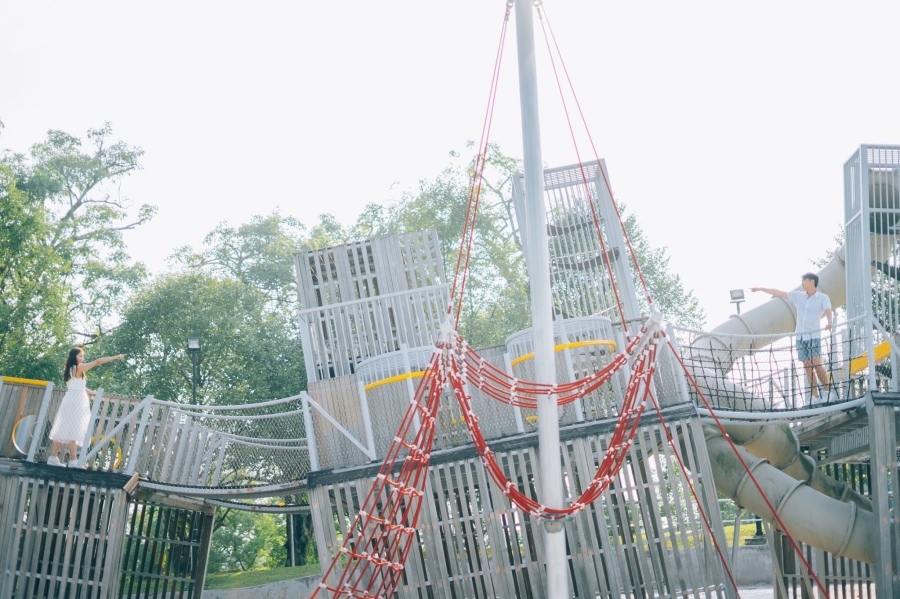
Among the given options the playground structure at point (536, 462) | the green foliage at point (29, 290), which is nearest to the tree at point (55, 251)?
the green foliage at point (29, 290)

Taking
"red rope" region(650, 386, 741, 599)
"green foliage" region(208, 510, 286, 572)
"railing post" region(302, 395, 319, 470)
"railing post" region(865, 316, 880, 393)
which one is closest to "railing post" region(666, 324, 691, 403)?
"red rope" region(650, 386, 741, 599)

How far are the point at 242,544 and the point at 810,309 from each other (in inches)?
798

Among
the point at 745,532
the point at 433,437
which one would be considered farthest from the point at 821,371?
the point at 745,532

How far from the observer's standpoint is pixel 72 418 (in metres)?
11.4

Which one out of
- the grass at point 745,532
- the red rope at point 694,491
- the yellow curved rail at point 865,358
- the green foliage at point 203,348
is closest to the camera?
the red rope at point 694,491

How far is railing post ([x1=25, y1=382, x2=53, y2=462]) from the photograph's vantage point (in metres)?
11.2

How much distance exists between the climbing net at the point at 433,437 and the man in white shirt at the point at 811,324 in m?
1.76

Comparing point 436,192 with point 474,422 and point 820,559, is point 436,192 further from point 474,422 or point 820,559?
point 474,422

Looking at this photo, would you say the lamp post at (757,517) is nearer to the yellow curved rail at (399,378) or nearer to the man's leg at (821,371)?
the man's leg at (821,371)

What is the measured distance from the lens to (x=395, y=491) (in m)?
10.4

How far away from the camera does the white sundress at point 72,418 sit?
37.3 feet

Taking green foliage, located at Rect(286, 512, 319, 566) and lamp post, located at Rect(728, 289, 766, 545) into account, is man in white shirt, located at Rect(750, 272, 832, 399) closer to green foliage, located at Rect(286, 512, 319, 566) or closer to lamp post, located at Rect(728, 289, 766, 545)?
lamp post, located at Rect(728, 289, 766, 545)

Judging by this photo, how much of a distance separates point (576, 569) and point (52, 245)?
77.6ft

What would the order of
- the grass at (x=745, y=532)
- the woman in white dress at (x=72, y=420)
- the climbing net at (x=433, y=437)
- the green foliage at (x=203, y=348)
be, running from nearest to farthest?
the climbing net at (x=433, y=437), the woman in white dress at (x=72, y=420), the grass at (x=745, y=532), the green foliage at (x=203, y=348)
